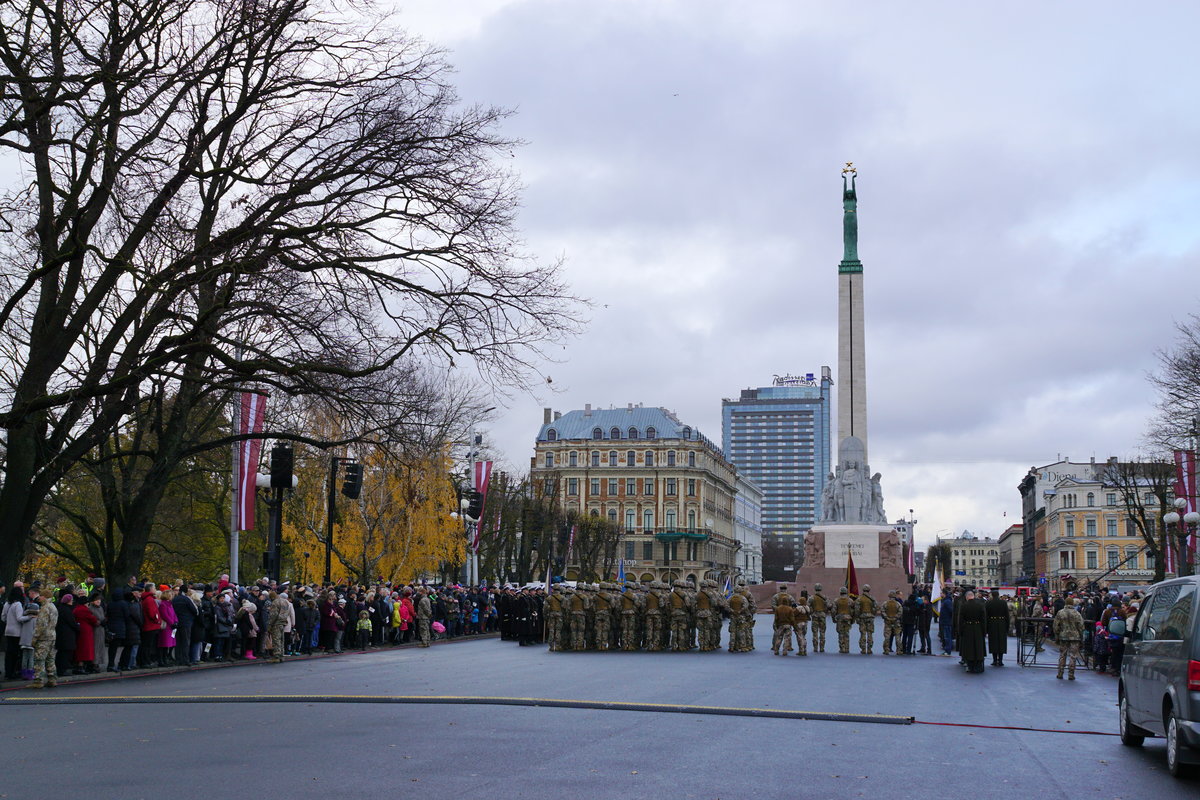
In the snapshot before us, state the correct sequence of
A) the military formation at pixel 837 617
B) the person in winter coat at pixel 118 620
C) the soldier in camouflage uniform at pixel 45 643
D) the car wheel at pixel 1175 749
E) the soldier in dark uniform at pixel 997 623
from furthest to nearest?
the military formation at pixel 837 617, the soldier in dark uniform at pixel 997 623, the person in winter coat at pixel 118 620, the soldier in camouflage uniform at pixel 45 643, the car wheel at pixel 1175 749

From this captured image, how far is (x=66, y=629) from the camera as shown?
68.8 ft

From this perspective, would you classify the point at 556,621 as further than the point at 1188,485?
No

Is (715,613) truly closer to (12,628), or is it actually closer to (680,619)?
(680,619)

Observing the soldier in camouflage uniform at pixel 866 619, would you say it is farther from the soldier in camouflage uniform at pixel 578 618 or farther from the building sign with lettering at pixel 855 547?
the building sign with lettering at pixel 855 547

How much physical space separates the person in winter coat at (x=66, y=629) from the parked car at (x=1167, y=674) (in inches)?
657

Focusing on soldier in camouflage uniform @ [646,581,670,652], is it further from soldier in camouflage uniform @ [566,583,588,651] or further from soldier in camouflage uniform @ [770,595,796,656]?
soldier in camouflage uniform @ [770,595,796,656]

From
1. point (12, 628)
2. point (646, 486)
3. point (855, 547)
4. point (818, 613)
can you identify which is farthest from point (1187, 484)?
point (646, 486)

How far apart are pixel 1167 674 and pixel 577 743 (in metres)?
5.46

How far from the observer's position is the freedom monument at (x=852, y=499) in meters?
61.8

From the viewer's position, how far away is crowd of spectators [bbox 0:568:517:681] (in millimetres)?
20859

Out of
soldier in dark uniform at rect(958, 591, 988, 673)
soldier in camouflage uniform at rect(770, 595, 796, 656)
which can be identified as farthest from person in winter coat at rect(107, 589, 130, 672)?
soldier in dark uniform at rect(958, 591, 988, 673)

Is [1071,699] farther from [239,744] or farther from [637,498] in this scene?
[637,498]

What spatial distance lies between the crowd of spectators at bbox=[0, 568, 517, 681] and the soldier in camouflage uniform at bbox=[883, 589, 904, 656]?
12727mm

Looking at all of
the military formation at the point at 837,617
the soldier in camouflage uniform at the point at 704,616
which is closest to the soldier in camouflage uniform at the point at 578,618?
the soldier in camouflage uniform at the point at 704,616
